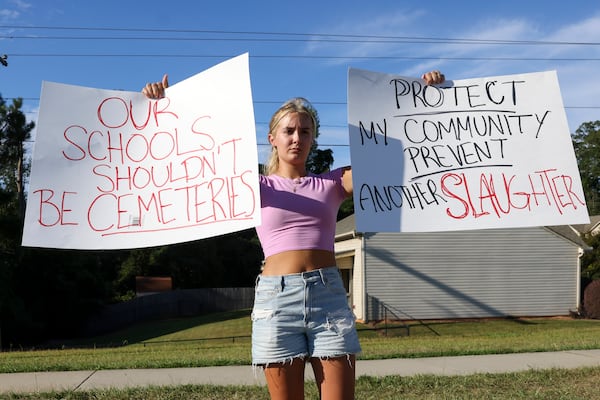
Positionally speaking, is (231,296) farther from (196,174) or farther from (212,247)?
(196,174)

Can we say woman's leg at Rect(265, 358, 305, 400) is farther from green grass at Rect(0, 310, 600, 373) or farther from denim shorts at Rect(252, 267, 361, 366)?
green grass at Rect(0, 310, 600, 373)

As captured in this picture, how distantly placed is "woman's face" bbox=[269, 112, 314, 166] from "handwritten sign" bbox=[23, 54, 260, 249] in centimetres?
23

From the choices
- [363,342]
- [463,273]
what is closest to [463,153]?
[363,342]

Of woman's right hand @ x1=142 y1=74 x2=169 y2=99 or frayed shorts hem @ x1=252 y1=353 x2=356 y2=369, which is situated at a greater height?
woman's right hand @ x1=142 y1=74 x2=169 y2=99

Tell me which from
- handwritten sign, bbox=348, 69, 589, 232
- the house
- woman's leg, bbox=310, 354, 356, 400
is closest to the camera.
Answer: woman's leg, bbox=310, 354, 356, 400

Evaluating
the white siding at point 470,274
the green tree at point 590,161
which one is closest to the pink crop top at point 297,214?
the white siding at point 470,274

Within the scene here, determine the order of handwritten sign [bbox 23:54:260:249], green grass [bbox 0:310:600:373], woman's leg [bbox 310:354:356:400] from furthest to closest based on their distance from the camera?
green grass [bbox 0:310:600:373] → handwritten sign [bbox 23:54:260:249] → woman's leg [bbox 310:354:356:400]

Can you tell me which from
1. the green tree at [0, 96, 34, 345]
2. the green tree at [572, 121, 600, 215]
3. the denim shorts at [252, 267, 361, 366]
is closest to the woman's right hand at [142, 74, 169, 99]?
the denim shorts at [252, 267, 361, 366]

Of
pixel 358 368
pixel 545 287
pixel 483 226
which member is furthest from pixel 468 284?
pixel 483 226

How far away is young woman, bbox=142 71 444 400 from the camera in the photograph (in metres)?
2.77

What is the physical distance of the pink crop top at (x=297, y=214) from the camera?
287 cm

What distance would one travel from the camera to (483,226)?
3584mm

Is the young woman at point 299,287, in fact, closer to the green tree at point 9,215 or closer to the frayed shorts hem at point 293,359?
the frayed shorts hem at point 293,359

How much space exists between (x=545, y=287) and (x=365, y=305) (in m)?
7.04
